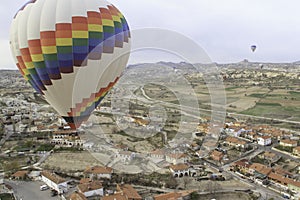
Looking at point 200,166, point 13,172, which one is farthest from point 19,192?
point 200,166

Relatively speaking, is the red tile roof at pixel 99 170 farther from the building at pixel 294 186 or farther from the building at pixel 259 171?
the building at pixel 294 186

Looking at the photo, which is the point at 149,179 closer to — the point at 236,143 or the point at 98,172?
the point at 98,172

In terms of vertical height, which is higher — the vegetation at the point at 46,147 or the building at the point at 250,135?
the building at the point at 250,135

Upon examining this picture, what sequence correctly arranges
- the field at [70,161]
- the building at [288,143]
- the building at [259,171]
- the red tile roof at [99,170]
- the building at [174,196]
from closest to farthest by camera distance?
the building at [174,196] < the building at [259,171] < the red tile roof at [99,170] < the field at [70,161] < the building at [288,143]

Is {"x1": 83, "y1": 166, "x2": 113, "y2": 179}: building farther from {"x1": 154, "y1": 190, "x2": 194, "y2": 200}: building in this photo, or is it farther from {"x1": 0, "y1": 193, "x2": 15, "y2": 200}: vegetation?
{"x1": 154, "y1": 190, "x2": 194, "y2": 200}: building

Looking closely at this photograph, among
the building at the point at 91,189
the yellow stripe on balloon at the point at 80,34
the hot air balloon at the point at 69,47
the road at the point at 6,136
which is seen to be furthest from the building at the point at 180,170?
the road at the point at 6,136

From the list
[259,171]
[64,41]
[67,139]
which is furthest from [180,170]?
[64,41]
